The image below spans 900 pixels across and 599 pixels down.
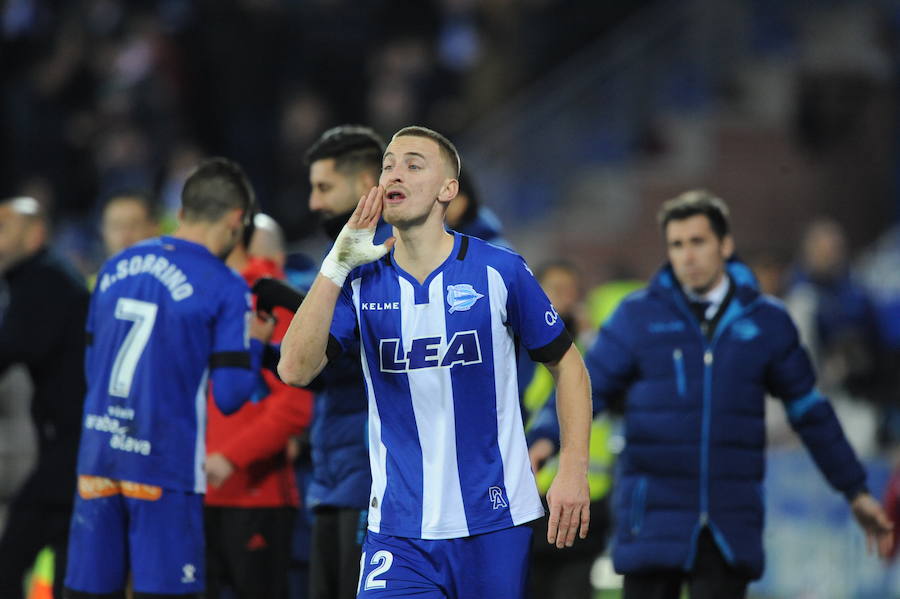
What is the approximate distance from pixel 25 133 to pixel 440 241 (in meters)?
14.1

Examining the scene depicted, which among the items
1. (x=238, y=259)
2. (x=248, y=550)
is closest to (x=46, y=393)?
(x=238, y=259)

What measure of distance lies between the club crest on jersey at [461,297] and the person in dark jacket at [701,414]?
185cm

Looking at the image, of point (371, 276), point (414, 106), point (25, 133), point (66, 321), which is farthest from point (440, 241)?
point (25, 133)

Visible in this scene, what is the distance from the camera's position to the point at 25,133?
61.3 ft

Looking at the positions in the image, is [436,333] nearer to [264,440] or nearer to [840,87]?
[264,440]

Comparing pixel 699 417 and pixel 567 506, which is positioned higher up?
pixel 699 417

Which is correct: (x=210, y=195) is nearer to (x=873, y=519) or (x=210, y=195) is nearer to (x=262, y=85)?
(x=873, y=519)

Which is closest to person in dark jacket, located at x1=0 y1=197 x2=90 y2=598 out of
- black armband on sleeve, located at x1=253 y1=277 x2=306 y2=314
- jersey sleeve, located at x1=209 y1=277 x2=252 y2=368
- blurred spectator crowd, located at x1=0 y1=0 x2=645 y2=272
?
jersey sleeve, located at x1=209 y1=277 x2=252 y2=368

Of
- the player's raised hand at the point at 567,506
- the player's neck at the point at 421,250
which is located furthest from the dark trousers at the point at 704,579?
the player's neck at the point at 421,250

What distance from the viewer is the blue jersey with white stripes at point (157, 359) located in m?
6.71

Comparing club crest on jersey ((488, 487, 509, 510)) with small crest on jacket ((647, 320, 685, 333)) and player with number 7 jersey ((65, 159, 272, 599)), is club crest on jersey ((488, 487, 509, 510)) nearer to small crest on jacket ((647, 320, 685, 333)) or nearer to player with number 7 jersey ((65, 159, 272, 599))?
player with number 7 jersey ((65, 159, 272, 599))

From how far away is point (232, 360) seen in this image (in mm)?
6738

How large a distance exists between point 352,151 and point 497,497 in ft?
7.15

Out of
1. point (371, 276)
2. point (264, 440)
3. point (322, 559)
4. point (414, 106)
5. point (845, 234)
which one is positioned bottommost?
point (322, 559)
